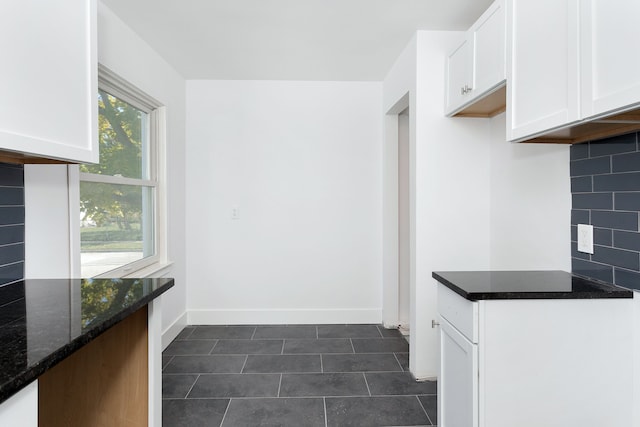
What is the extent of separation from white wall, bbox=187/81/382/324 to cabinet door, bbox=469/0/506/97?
166cm

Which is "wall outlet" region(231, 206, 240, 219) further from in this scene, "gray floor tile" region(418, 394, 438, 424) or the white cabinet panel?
the white cabinet panel

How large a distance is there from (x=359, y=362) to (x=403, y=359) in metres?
0.35

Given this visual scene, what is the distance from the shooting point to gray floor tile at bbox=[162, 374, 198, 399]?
2.33m

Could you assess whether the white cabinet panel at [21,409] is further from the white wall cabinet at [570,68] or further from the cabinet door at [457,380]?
the white wall cabinet at [570,68]

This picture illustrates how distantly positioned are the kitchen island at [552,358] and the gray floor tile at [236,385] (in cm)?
143

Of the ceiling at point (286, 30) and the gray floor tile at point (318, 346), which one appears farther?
the gray floor tile at point (318, 346)

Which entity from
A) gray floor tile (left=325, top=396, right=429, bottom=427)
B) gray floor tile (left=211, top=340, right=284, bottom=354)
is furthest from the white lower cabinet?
gray floor tile (left=211, top=340, right=284, bottom=354)

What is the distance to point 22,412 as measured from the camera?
0.80 m

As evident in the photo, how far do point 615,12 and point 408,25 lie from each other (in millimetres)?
1600

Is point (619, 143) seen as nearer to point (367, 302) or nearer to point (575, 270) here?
point (575, 270)

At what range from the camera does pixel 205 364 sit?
2.77 metres

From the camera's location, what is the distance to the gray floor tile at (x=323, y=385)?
7.73ft

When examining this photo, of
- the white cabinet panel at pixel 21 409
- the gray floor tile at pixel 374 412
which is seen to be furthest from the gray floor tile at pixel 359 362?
the white cabinet panel at pixel 21 409

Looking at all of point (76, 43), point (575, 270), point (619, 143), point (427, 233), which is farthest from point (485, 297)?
point (76, 43)
